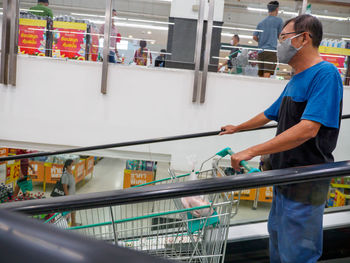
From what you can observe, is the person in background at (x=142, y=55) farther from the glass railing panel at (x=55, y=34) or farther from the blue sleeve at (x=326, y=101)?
the blue sleeve at (x=326, y=101)

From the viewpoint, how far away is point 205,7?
17.3 feet

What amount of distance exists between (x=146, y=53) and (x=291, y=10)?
8.87 ft

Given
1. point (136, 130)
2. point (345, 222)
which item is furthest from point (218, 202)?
point (136, 130)

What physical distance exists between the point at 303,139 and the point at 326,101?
0.22 m

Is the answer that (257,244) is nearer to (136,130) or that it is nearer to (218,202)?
(218,202)

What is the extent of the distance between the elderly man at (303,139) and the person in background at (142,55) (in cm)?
351

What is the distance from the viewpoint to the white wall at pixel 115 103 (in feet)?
16.2

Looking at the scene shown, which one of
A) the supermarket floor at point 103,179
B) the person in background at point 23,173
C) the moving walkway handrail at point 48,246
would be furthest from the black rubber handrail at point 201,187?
the person in background at point 23,173

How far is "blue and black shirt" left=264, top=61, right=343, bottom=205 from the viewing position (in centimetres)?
147

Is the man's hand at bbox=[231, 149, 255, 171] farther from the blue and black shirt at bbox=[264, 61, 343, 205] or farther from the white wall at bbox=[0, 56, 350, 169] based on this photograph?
the white wall at bbox=[0, 56, 350, 169]

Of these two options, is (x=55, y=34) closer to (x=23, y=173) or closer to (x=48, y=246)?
(x=23, y=173)

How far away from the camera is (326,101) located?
148 centimetres

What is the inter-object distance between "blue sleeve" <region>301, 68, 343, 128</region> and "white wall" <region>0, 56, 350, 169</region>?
136 inches

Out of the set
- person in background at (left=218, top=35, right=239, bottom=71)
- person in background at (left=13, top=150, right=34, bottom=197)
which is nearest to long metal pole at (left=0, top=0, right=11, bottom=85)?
person in background at (left=13, top=150, right=34, bottom=197)
